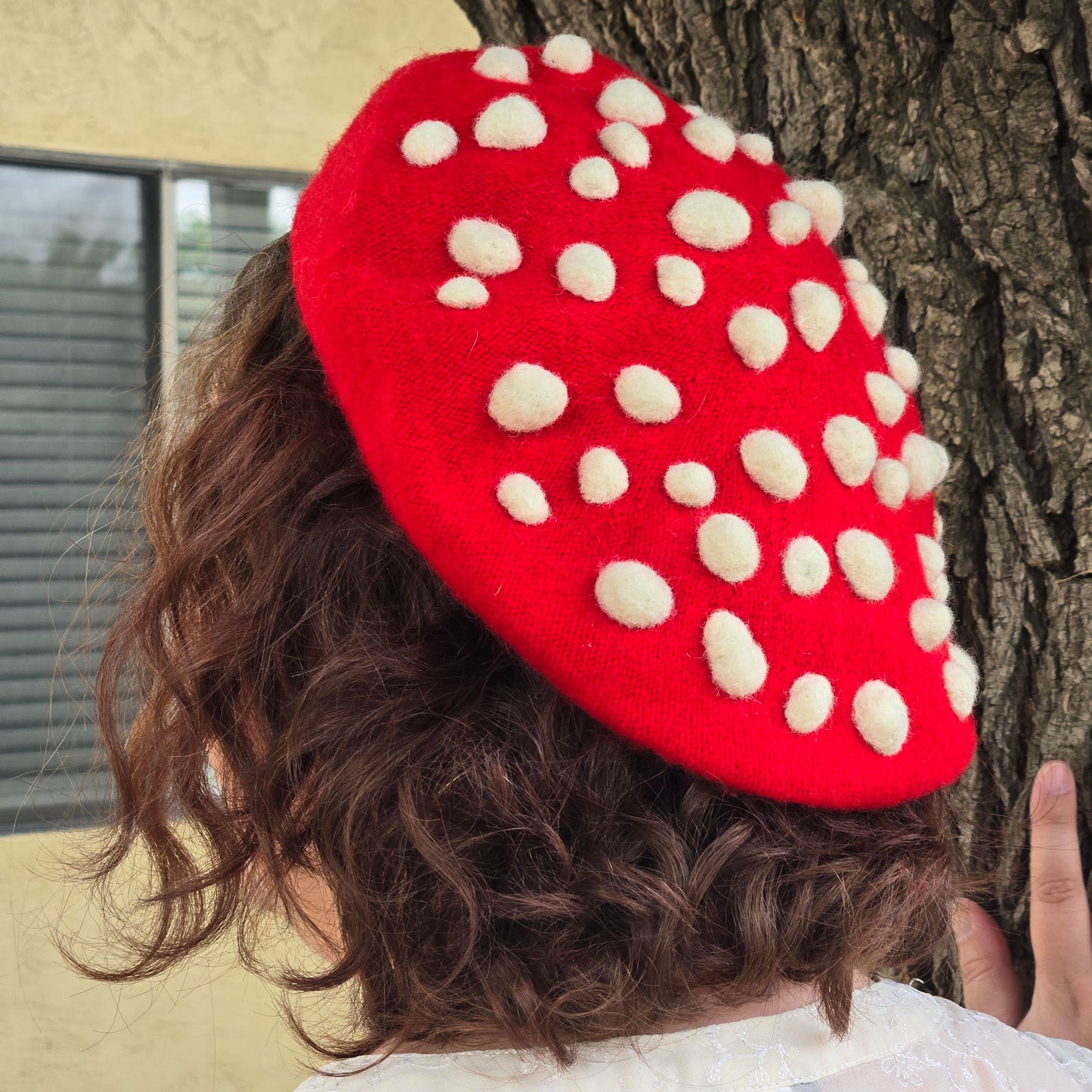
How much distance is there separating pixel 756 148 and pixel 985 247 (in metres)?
0.29

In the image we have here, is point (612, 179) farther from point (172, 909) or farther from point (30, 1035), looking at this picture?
point (30, 1035)

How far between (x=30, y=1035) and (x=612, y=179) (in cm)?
288

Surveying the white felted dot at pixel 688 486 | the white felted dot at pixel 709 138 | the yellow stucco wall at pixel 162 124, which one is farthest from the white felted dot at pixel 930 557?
the yellow stucco wall at pixel 162 124

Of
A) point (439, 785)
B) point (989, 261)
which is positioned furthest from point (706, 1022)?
point (989, 261)

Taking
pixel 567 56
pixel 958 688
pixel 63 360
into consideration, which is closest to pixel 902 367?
pixel 958 688

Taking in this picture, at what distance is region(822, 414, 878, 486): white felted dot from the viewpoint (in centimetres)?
73

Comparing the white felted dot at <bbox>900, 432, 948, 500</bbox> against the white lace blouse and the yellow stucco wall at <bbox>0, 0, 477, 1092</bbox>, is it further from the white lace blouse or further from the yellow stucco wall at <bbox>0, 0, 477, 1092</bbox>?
the yellow stucco wall at <bbox>0, 0, 477, 1092</bbox>

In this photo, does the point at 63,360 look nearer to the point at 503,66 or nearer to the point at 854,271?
the point at 503,66

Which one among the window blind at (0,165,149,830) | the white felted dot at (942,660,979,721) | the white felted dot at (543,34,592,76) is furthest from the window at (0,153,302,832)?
the white felted dot at (942,660,979,721)

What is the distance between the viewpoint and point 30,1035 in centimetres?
270

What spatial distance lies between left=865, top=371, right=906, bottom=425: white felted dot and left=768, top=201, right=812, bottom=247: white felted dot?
121 millimetres

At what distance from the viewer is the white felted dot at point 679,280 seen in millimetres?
701

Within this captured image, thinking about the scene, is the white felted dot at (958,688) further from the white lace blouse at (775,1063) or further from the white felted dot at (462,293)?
the white felted dot at (462,293)

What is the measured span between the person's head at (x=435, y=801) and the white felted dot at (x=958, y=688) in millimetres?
17
